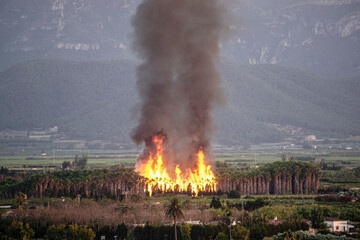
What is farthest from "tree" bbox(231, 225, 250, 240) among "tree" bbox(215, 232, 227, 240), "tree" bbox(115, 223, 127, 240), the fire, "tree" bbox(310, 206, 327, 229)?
the fire

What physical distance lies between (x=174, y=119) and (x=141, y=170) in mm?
16070

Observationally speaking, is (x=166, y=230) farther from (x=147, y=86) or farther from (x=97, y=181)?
(x=147, y=86)

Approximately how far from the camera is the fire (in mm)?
140250

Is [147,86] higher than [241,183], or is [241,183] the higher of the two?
[147,86]

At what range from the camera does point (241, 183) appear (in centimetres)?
14638

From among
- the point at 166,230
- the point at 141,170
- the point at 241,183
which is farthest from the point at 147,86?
the point at 166,230

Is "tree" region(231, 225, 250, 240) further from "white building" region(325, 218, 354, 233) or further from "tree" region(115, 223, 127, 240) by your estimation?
"white building" region(325, 218, 354, 233)

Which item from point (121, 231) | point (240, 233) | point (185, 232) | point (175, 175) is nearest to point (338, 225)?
point (240, 233)

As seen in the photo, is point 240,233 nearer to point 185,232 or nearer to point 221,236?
point 221,236

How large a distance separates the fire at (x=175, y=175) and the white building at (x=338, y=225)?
36.0 meters

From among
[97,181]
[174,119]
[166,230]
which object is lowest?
[166,230]

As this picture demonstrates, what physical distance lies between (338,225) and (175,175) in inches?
1729

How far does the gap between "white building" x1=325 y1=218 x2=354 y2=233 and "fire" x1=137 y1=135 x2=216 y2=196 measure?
3599 centimetres

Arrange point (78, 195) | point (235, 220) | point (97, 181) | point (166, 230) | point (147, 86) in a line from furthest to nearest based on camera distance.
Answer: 1. point (147, 86)
2. point (97, 181)
3. point (78, 195)
4. point (235, 220)
5. point (166, 230)
